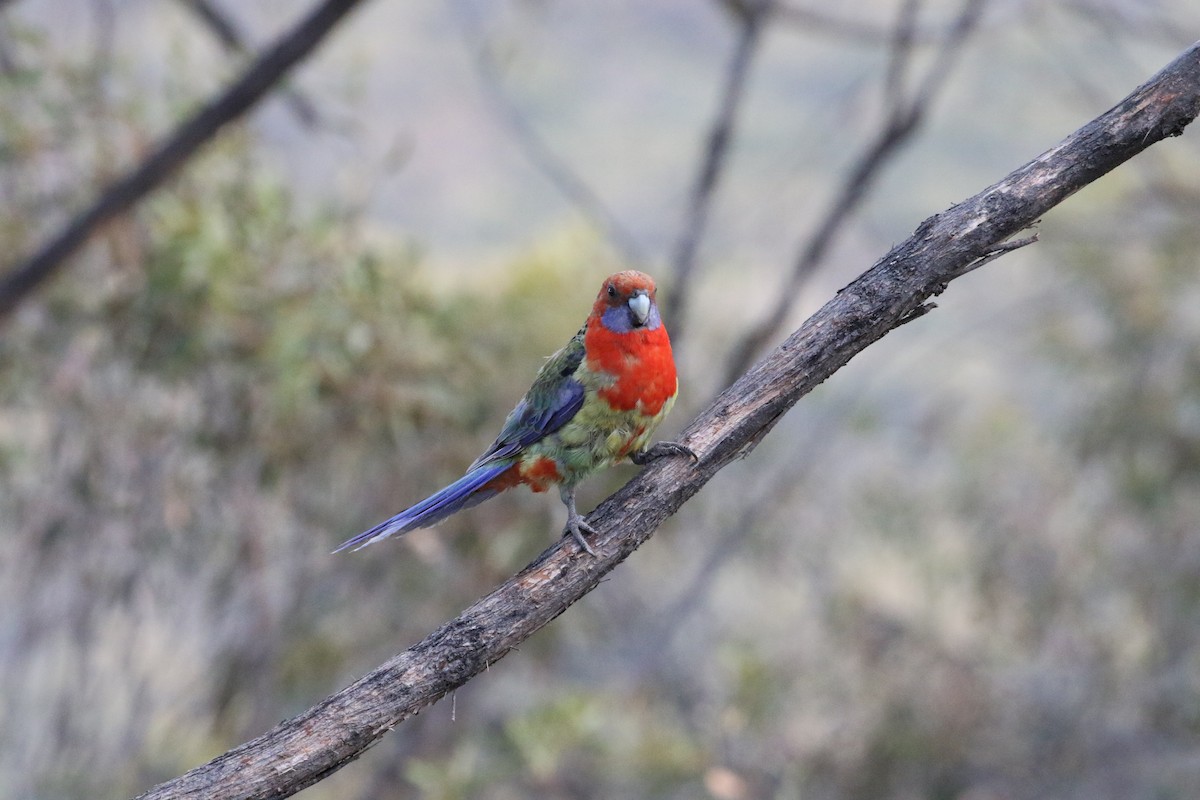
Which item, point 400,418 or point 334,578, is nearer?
point 400,418

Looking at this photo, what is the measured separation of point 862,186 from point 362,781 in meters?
4.98

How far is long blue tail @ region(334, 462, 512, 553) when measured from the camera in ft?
8.79

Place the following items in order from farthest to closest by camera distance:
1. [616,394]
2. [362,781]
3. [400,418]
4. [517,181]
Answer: [517,181]
[362,781]
[400,418]
[616,394]

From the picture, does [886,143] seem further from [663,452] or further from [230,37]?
[663,452]

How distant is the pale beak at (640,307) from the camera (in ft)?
9.61

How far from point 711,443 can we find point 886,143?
12.8ft

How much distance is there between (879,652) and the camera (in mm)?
8477

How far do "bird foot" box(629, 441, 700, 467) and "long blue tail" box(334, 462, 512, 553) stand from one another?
0.34 meters

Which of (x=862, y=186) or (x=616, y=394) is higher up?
(x=862, y=186)

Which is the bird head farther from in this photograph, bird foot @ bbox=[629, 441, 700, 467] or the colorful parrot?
bird foot @ bbox=[629, 441, 700, 467]

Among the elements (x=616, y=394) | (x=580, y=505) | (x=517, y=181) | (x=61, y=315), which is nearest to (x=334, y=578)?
(x=580, y=505)

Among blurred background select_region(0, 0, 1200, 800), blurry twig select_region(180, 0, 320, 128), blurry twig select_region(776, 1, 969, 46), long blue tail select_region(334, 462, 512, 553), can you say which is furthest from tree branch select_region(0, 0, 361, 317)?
blurry twig select_region(776, 1, 969, 46)

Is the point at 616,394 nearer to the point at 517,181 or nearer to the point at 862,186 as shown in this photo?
the point at 862,186

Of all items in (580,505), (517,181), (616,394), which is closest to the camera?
(616,394)
